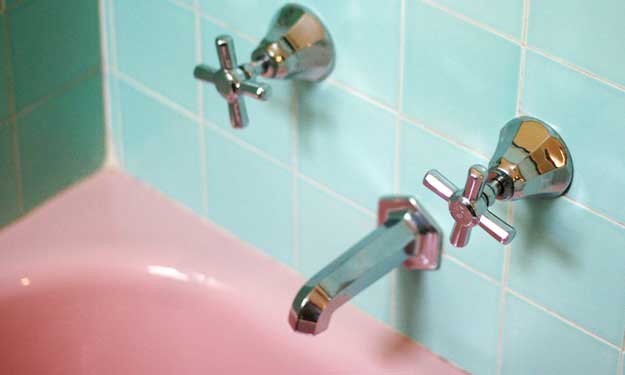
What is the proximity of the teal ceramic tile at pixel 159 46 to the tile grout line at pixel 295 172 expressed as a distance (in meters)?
0.15

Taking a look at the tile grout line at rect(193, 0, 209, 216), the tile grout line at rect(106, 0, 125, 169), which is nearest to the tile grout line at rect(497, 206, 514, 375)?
the tile grout line at rect(193, 0, 209, 216)

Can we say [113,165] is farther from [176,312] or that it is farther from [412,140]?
[412,140]

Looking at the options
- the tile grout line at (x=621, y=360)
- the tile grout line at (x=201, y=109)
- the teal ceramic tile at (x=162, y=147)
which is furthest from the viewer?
the teal ceramic tile at (x=162, y=147)

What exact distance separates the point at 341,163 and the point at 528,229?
0.23 meters

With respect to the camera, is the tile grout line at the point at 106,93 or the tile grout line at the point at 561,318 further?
the tile grout line at the point at 106,93

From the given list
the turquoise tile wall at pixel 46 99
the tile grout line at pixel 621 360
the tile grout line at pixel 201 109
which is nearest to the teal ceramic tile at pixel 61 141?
the turquoise tile wall at pixel 46 99

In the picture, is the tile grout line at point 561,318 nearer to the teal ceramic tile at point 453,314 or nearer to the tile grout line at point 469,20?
the teal ceramic tile at point 453,314

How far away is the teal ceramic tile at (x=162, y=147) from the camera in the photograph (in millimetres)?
1412

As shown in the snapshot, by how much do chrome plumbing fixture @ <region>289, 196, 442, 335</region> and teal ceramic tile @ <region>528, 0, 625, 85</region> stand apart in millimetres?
253

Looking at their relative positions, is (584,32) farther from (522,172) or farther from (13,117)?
(13,117)

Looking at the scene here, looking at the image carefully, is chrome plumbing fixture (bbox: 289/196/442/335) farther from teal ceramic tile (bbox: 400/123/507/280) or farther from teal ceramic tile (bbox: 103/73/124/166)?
teal ceramic tile (bbox: 103/73/124/166)

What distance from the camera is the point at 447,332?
122cm

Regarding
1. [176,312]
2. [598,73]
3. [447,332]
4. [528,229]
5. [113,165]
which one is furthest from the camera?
[113,165]

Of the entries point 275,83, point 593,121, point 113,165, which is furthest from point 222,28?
point 593,121
